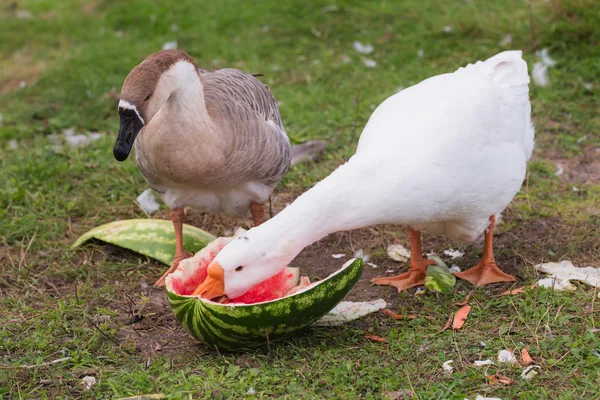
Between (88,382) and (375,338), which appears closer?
(88,382)

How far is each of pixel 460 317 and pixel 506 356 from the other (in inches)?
Result: 18.5

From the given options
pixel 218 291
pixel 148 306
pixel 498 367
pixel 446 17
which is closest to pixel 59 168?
pixel 148 306

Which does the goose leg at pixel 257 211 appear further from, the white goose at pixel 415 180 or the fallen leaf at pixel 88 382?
the fallen leaf at pixel 88 382

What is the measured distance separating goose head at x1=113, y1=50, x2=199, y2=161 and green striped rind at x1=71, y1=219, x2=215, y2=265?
4.24 feet

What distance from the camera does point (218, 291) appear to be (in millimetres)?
3645

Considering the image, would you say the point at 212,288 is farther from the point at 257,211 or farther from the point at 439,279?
the point at 257,211

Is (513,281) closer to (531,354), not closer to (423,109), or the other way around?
(531,354)

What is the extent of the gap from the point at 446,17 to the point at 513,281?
4.95 meters

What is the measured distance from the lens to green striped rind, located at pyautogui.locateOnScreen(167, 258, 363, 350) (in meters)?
3.49

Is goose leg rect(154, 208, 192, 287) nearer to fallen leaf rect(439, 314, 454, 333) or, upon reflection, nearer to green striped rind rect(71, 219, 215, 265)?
green striped rind rect(71, 219, 215, 265)

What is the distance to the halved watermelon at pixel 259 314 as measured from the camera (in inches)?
137

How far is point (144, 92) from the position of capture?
150 inches

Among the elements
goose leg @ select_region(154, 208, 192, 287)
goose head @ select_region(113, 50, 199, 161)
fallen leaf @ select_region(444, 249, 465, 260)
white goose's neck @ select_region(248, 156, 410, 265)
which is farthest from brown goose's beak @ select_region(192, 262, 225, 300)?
fallen leaf @ select_region(444, 249, 465, 260)

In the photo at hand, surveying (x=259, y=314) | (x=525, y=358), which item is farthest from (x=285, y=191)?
(x=525, y=358)
